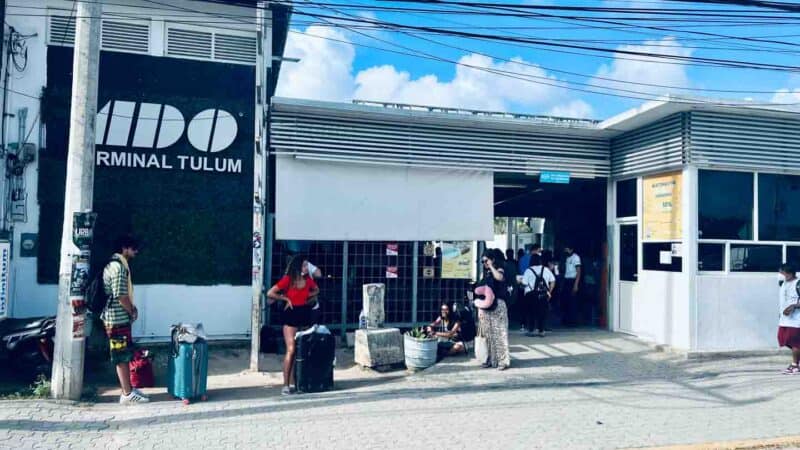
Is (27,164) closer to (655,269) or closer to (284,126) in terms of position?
(284,126)

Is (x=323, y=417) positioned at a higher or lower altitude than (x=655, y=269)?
lower

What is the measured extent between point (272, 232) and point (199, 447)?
474 cm

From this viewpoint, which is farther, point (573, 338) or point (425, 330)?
point (573, 338)

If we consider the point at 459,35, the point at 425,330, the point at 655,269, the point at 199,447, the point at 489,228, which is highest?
the point at 459,35

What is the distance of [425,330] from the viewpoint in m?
9.38

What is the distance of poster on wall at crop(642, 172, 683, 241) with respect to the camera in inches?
385

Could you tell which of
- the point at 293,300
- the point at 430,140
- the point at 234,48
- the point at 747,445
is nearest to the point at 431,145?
the point at 430,140

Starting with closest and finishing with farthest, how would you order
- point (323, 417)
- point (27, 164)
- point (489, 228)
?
point (323, 417)
point (27, 164)
point (489, 228)

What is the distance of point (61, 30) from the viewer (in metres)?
9.31

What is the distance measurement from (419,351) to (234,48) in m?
5.94

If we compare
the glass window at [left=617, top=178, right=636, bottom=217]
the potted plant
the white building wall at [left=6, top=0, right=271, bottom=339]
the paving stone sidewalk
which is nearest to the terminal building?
the white building wall at [left=6, top=0, right=271, bottom=339]

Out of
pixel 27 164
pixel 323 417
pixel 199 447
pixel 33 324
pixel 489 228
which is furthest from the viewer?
pixel 489 228

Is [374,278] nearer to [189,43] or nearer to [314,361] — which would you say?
[314,361]

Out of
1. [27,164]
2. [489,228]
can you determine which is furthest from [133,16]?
[489,228]
